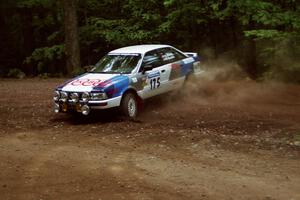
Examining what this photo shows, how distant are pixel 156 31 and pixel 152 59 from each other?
773 centimetres

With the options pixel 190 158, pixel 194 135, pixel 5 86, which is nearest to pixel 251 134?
pixel 194 135

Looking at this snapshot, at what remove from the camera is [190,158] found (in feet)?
29.5

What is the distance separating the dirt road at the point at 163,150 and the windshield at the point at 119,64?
1.20m

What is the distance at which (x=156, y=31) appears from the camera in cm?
2084

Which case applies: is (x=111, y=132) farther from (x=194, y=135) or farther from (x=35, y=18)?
(x=35, y=18)

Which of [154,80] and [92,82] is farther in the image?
[154,80]

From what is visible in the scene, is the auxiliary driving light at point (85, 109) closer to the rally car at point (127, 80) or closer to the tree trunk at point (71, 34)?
the rally car at point (127, 80)

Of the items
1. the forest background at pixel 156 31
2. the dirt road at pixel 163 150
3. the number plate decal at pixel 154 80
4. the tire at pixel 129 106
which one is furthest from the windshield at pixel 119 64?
the forest background at pixel 156 31

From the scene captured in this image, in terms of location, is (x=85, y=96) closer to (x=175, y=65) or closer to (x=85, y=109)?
(x=85, y=109)

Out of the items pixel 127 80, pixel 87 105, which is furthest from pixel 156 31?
pixel 87 105

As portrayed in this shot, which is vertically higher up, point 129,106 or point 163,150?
point 129,106

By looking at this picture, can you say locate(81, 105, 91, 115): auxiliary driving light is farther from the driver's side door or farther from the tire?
the driver's side door

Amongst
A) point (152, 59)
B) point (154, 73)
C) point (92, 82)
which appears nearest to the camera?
point (92, 82)

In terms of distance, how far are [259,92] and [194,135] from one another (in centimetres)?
547
